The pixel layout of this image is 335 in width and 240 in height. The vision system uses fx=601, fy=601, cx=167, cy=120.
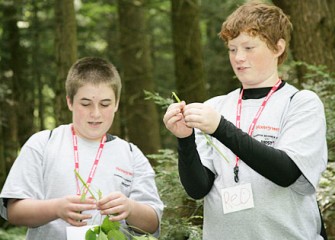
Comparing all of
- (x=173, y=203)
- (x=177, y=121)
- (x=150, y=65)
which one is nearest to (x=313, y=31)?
(x=173, y=203)

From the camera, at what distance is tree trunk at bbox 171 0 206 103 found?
1008 cm

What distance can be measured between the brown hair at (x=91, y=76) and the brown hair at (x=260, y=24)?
782 mm

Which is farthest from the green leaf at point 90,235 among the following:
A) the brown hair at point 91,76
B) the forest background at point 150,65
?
the forest background at point 150,65

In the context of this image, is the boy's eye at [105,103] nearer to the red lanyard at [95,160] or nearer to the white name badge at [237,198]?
the red lanyard at [95,160]

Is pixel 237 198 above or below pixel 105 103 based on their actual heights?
below

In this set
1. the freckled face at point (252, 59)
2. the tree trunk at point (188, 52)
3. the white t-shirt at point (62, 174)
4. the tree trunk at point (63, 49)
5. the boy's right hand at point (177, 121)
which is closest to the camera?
the boy's right hand at point (177, 121)

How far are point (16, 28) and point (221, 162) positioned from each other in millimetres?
11887

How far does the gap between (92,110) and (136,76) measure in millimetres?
8678

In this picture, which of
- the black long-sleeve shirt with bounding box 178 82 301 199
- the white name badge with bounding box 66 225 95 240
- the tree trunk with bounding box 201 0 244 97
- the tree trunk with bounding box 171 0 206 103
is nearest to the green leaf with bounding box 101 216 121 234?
the white name badge with bounding box 66 225 95 240

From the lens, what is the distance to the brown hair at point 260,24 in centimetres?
312

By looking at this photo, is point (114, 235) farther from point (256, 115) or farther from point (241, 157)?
point (256, 115)

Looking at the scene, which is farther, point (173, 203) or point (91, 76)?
point (173, 203)

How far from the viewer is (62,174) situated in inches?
135

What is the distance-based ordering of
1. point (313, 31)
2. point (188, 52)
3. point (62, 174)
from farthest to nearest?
point (188, 52) → point (313, 31) → point (62, 174)
